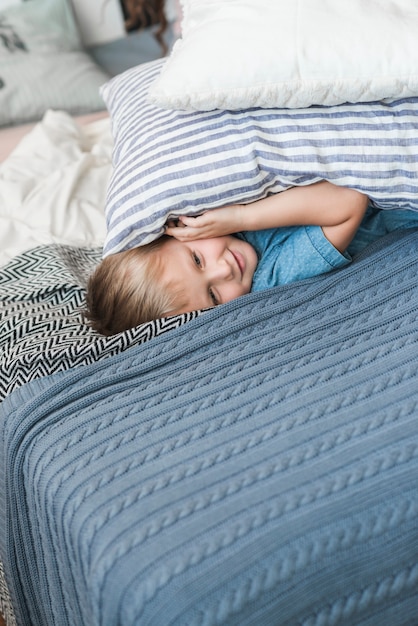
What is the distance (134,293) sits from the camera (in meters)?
1.21

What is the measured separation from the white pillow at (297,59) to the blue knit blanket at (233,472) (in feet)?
0.96

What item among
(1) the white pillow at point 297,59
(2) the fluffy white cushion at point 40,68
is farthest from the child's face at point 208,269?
(2) the fluffy white cushion at point 40,68

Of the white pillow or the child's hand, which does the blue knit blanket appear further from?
the white pillow

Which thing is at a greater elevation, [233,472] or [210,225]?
[210,225]

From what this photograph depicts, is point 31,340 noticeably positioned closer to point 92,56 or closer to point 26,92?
point 26,92

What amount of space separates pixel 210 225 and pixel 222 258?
0.08 metres

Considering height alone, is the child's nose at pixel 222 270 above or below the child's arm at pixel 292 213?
below

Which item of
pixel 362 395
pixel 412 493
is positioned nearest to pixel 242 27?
pixel 362 395

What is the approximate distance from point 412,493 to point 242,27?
689 mm

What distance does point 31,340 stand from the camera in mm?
1168

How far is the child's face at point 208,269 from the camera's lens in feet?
3.98

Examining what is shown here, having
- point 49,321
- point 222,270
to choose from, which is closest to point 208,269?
point 222,270

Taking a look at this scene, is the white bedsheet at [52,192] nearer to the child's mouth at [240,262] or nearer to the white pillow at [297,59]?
the child's mouth at [240,262]

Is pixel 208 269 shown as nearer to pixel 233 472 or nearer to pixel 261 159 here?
pixel 261 159
